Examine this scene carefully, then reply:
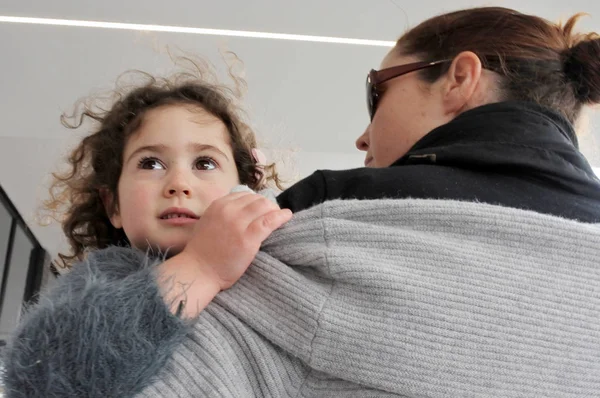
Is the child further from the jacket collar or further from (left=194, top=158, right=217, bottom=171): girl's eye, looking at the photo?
the jacket collar

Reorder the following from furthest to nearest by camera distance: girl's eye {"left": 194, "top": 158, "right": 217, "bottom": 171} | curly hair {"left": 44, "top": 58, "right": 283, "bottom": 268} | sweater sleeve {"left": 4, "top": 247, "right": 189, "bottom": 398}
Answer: curly hair {"left": 44, "top": 58, "right": 283, "bottom": 268} < girl's eye {"left": 194, "top": 158, "right": 217, "bottom": 171} < sweater sleeve {"left": 4, "top": 247, "right": 189, "bottom": 398}

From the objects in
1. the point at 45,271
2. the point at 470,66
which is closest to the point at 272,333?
the point at 470,66

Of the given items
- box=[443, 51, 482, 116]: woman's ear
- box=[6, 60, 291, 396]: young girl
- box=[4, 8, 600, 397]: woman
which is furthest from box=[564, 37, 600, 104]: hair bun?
box=[6, 60, 291, 396]: young girl

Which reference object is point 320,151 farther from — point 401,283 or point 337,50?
point 401,283

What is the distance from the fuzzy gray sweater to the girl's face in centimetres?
24

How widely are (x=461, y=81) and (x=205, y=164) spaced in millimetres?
477

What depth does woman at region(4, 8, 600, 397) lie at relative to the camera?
602 mm

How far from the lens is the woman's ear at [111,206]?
113 centimetres

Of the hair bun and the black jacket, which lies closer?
the black jacket

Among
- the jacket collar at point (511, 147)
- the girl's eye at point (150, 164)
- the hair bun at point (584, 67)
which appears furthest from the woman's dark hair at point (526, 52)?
the girl's eye at point (150, 164)

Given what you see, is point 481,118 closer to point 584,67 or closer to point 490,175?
point 490,175

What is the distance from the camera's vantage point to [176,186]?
96 centimetres

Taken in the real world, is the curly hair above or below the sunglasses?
below

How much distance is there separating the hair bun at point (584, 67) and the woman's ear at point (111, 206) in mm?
875
